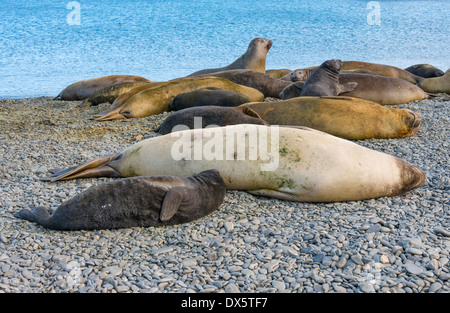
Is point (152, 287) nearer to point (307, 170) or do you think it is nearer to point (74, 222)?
point (74, 222)

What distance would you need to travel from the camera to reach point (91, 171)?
15.9 feet

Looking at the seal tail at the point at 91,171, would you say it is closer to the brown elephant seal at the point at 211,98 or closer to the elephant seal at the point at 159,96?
the brown elephant seal at the point at 211,98

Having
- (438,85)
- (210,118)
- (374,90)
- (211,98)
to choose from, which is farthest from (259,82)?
(438,85)

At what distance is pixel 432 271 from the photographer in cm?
293

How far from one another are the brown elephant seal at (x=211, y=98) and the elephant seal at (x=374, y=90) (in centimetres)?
139

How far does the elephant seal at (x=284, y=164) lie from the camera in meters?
4.10

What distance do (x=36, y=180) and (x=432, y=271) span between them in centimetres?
384

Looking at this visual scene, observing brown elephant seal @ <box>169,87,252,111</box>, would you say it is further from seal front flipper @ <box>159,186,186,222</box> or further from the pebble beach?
seal front flipper @ <box>159,186,186,222</box>

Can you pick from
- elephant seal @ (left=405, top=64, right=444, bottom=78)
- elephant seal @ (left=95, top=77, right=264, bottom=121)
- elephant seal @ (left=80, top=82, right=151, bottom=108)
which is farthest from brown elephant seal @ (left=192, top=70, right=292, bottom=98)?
elephant seal @ (left=405, top=64, right=444, bottom=78)

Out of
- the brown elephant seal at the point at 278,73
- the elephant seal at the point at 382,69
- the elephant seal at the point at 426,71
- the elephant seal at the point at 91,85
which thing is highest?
the elephant seal at the point at 382,69

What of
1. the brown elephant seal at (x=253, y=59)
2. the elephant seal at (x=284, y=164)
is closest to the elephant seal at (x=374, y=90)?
the brown elephant seal at (x=253, y=59)

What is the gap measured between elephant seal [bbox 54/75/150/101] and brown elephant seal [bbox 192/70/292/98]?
247 cm

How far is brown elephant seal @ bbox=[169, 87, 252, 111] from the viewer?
718cm
